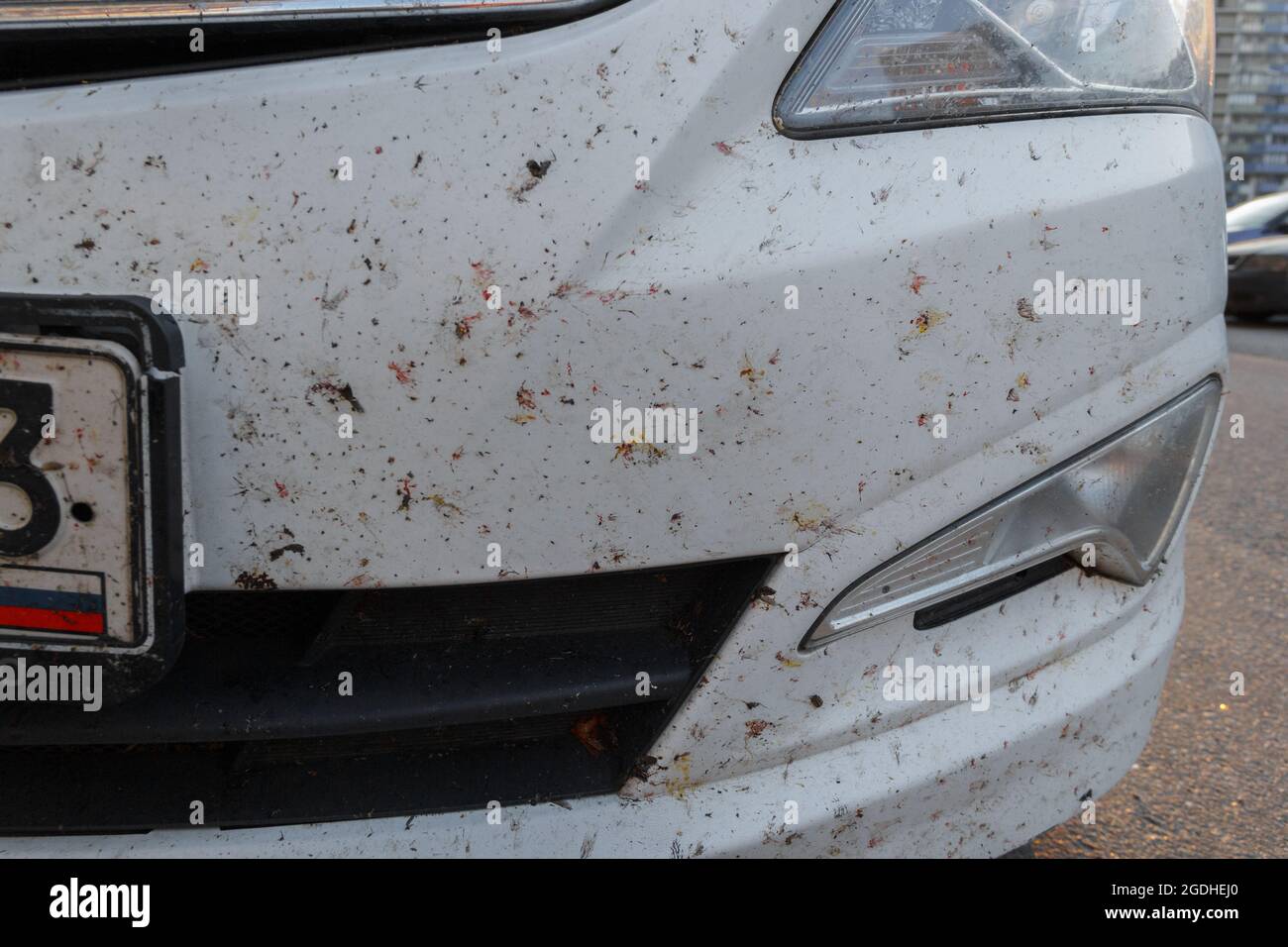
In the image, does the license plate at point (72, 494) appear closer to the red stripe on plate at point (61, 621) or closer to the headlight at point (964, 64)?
the red stripe on plate at point (61, 621)

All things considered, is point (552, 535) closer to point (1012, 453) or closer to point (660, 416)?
point (660, 416)

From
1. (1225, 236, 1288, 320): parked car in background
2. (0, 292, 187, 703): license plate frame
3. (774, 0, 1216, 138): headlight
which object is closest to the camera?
(0, 292, 187, 703): license plate frame

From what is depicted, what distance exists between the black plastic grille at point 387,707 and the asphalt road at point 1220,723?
0.80m

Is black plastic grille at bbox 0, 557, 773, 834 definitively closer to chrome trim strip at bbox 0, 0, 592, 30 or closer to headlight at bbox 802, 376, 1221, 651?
headlight at bbox 802, 376, 1221, 651

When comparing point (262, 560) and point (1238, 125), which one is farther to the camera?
point (1238, 125)

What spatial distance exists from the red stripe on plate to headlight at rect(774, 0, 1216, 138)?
29.3 inches

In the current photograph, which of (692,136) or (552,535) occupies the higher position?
(692,136)

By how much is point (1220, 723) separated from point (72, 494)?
2092 millimetres

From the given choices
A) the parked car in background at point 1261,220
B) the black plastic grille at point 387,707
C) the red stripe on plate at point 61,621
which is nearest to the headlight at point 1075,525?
the black plastic grille at point 387,707

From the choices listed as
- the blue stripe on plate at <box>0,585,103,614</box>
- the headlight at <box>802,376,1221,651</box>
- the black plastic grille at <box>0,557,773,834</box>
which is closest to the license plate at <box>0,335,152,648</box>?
the blue stripe on plate at <box>0,585,103,614</box>

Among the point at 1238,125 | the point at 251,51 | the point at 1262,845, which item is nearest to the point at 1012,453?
the point at 251,51

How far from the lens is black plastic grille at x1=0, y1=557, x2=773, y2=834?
3.37 feet
